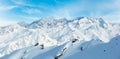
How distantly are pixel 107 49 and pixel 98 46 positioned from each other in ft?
31.5

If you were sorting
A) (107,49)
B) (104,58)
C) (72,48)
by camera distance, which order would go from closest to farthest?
(104,58), (107,49), (72,48)

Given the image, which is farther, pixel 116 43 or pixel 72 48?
A: pixel 72 48

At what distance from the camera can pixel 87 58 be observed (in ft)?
561

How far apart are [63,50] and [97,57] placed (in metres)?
35.3

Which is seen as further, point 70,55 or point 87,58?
point 70,55

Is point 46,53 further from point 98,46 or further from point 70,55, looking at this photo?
point 98,46

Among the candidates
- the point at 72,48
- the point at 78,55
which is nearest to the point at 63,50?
the point at 72,48

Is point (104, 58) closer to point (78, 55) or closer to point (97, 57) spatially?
point (97, 57)

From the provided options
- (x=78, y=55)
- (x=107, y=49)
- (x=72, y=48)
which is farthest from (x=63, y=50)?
(x=107, y=49)

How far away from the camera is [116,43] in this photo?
173m

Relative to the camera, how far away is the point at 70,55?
182 meters

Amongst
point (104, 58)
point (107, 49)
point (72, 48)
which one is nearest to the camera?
point (104, 58)

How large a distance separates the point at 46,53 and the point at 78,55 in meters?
29.6

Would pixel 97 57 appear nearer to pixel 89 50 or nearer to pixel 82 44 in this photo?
pixel 89 50
